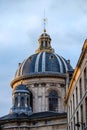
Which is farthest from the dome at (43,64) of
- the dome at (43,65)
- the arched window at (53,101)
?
the arched window at (53,101)

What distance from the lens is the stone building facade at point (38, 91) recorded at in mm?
65438

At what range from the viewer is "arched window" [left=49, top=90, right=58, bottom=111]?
7525 centimetres

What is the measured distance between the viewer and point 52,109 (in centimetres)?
7525

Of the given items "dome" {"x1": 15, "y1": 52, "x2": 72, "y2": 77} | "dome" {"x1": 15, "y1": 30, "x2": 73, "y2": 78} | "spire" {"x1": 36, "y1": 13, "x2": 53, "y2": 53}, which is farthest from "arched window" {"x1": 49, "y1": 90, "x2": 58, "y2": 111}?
"spire" {"x1": 36, "y1": 13, "x2": 53, "y2": 53}

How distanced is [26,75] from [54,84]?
630 centimetres

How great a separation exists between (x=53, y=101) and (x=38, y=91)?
3.71m

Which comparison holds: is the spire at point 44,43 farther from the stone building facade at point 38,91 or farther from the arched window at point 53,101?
the arched window at point 53,101

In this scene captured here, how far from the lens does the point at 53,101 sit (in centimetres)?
7562

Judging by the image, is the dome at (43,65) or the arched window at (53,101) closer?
the arched window at (53,101)

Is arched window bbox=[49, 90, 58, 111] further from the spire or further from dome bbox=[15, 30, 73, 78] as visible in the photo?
the spire

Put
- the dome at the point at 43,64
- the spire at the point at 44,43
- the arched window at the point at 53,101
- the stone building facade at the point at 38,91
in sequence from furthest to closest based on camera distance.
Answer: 1. the spire at the point at 44,43
2. the dome at the point at 43,64
3. the arched window at the point at 53,101
4. the stone building facade at the point at 38,91

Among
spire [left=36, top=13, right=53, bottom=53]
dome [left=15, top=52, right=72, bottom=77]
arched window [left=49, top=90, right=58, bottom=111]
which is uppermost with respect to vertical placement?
spire [left=36, top=13, right=53, bottom=53]

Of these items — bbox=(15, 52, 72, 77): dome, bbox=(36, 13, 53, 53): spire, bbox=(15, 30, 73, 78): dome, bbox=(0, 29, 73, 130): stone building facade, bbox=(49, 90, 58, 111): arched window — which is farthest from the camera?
bbox=(36, 13, 53, 53): spire

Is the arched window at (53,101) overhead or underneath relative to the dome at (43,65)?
underneath
